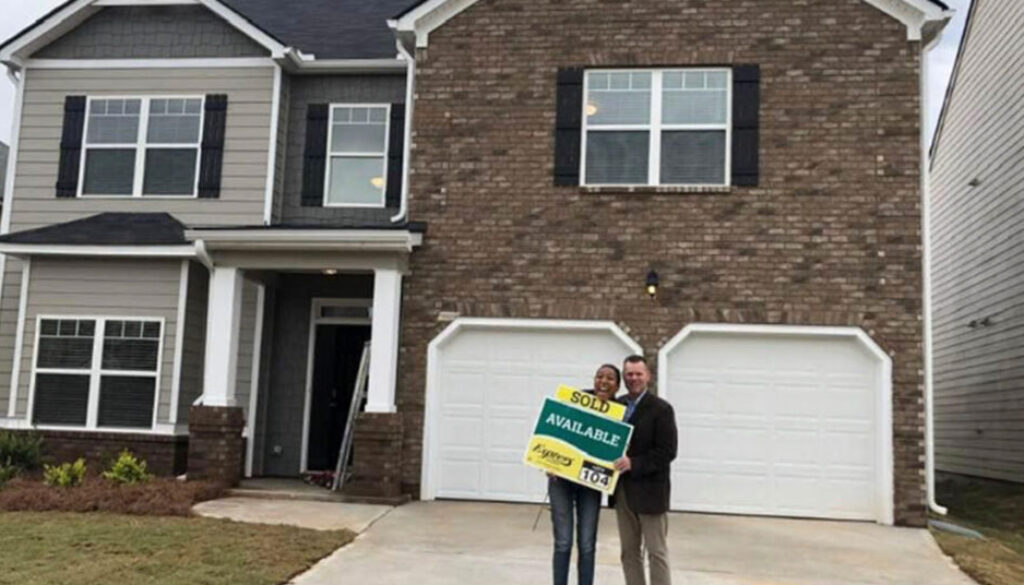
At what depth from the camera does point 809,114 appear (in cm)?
1102

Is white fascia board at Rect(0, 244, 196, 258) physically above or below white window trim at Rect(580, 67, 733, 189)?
below

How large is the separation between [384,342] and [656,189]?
358cm

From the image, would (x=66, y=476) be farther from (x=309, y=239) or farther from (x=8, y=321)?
(x=309, y=239)

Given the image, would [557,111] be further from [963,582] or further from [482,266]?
[963,582]

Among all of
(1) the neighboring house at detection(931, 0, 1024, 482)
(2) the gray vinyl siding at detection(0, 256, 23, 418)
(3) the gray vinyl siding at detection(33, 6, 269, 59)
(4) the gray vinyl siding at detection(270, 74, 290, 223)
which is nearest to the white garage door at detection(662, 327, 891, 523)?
(1) the neighboring house at detection(931, 0, 1024, 482)

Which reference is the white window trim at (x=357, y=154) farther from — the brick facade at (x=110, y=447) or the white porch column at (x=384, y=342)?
the brick facade at (x=110, y=447)

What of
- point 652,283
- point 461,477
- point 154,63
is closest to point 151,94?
point 154,63

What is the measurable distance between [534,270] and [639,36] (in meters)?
3.05

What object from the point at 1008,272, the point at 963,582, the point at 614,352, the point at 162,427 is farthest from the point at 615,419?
the point at 1008,272

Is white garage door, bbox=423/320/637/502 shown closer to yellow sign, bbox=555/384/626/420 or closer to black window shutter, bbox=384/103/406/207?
black window shutter, bbox=384/103/406/207

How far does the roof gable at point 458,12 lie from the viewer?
10820 millimetres

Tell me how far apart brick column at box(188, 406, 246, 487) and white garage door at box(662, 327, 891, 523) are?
5.03 meters

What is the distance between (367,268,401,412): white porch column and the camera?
1090cm

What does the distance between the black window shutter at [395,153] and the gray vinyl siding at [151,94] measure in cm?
161
